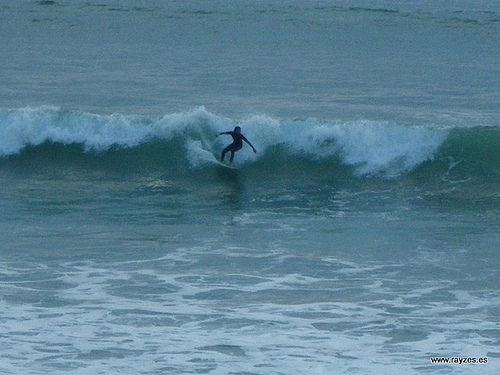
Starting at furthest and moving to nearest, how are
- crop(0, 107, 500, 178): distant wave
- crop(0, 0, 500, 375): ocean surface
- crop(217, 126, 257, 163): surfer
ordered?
crop(0, 107, 500, 178): distant wave < crop(217, 126, 257, 163): surfer < crop(0, 0, 500, 375): ocean surface

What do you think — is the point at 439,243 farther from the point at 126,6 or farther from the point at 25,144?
the point at 126,6

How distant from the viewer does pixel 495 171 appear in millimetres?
21781

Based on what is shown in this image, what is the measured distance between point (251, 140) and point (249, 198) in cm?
295

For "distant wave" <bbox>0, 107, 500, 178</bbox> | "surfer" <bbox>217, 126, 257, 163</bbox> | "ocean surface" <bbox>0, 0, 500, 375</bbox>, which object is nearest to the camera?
"ocean surface" <bbox>0, 0, 500, 375</bbox>

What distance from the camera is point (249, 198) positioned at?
20422 millimetres

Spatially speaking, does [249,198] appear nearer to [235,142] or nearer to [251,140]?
[235,142]

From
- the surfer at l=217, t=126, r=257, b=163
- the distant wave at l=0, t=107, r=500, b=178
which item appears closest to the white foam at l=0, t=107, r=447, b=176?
the distant wave at l=0, t=107, r=500, b=178

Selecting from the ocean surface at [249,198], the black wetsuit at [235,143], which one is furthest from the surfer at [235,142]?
the ocean surface at [249,198]

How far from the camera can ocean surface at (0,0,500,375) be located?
43.2 ft

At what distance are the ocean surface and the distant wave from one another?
41mm

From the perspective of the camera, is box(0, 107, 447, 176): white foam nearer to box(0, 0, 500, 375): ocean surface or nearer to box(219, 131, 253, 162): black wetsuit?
box(0, 0, 500, 375): ocean surface

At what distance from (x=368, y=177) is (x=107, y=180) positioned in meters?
4.80

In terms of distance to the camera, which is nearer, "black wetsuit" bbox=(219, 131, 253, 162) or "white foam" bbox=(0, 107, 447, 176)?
"black wetsuit" bbox=(219, 131, 253, 162)

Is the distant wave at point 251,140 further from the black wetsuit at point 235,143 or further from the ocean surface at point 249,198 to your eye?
the black wetsuit at point 235,143
